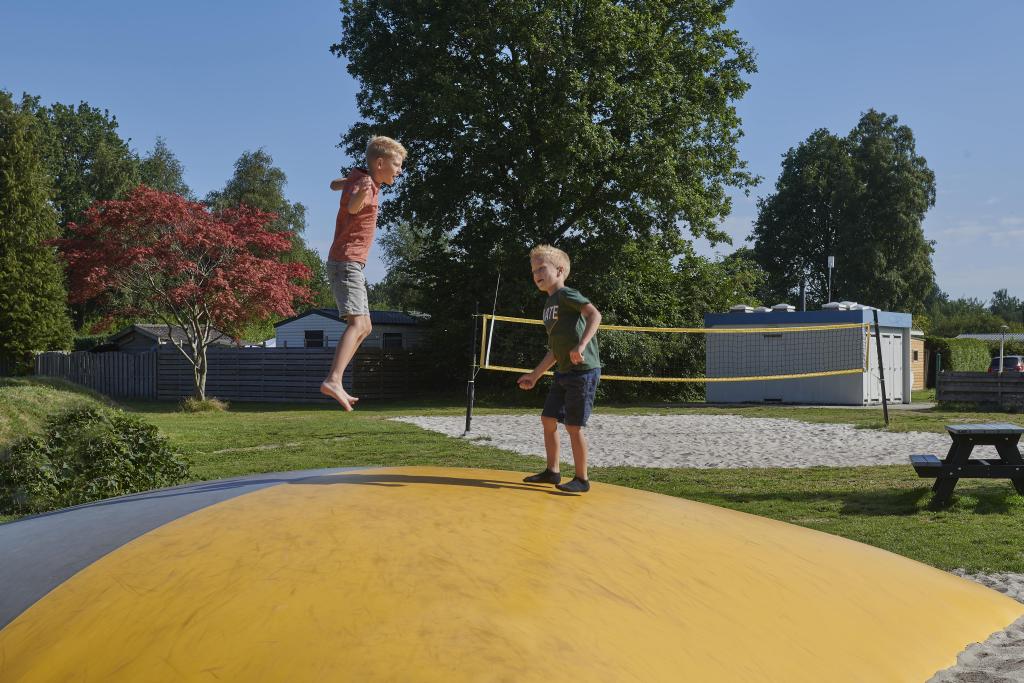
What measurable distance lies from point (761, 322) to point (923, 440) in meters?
13.1

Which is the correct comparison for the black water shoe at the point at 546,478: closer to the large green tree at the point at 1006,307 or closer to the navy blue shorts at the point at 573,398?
the navy blue shorts at the point at 573,398

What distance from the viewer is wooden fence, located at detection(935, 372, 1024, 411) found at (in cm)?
2167

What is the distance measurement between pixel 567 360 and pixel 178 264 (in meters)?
21.4

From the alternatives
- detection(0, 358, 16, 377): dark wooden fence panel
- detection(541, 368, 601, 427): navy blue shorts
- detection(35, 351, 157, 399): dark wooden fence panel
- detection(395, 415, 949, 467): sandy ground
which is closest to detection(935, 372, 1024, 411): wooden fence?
detection(395, 415, 949, 467): sandy ground

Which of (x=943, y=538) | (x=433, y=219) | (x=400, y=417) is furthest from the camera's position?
(x=433, y=219)

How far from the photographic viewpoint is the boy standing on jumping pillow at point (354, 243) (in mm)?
4477

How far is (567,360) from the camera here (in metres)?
4.78

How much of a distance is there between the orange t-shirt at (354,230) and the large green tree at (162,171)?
62.9 metres

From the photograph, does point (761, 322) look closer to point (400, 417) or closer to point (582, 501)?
point (400, 417)

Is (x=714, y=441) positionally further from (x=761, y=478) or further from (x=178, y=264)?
(x=178, y=264)

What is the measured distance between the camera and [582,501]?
418 centimetres

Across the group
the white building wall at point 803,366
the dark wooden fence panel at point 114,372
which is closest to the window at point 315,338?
the dark wooden fence panel at point 114,372

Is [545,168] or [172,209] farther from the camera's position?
[545,168]

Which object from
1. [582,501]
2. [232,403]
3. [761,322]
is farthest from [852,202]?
[582,501]
